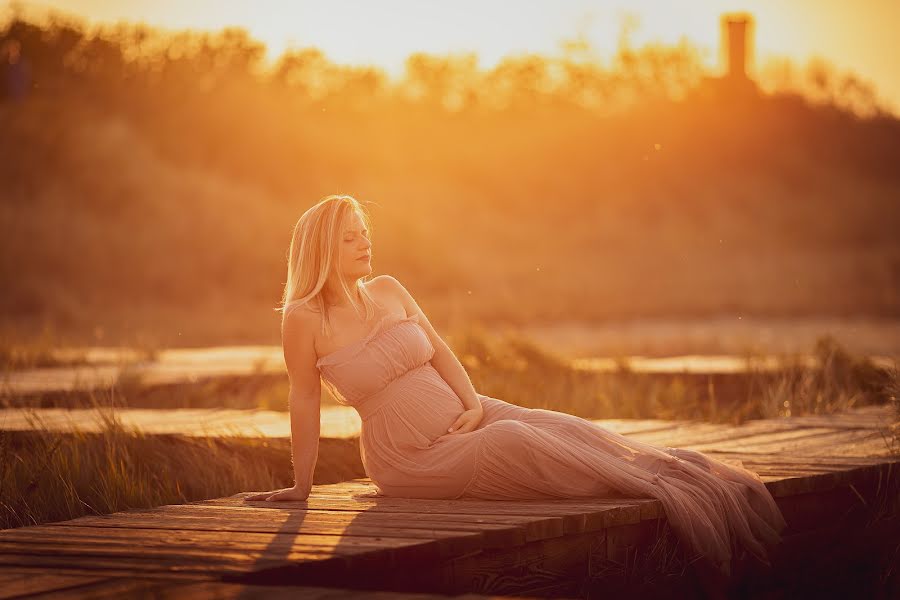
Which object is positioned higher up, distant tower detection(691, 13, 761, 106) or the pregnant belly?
distant tower detection(691, 13, 761, 106)

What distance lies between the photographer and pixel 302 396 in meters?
5.73

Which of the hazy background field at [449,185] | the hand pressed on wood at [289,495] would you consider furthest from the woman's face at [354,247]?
the hazy background field at [449,185]

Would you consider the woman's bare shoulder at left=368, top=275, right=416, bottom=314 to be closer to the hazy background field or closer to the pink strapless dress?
the pink strapless dress

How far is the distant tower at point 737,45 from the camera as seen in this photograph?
4212 centimetres

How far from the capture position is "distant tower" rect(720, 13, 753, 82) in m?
42.1

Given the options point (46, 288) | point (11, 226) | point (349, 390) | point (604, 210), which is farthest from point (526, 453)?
point (604, 210)

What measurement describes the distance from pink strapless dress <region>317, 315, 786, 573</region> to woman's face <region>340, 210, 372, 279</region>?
0.77ft

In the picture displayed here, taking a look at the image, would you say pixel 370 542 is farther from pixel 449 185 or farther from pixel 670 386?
pixel 449 185

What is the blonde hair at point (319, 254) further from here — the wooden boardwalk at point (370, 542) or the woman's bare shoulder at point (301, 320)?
the wooden boardwalk at point (370, 542)

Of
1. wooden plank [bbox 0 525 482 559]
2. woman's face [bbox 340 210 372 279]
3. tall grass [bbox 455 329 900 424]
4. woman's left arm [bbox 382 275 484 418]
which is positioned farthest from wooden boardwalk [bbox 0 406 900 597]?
tall grass [bbox 455 329 900 424]


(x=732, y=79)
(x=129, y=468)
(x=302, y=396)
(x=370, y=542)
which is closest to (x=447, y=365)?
(x=302, y=396)

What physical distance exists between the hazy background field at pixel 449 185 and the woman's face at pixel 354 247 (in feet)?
49.9

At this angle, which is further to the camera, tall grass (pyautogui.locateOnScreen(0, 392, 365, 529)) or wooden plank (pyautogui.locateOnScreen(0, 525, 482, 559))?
tall grass (pyautogui.locateOnScreen(0, 392, 365, 529))

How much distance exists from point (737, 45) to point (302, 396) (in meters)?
38.5
